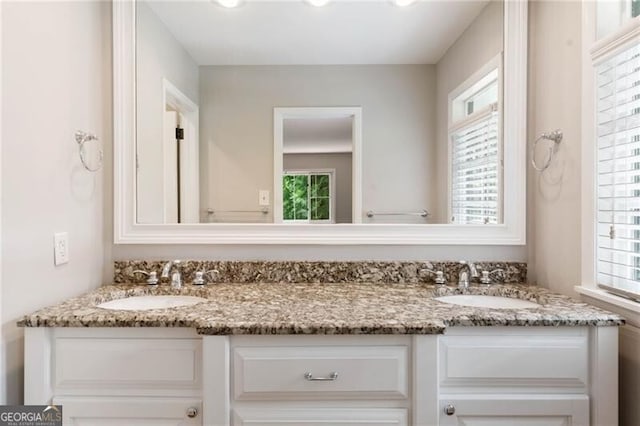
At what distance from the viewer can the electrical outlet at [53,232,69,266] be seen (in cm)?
A: 139

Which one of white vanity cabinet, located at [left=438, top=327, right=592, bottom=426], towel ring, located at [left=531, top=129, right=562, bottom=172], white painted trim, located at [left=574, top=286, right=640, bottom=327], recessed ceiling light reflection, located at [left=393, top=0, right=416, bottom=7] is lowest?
white vanity cabinet, located at [left=438, top=327, right=592, bottom=426]

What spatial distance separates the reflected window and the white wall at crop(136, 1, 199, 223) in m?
0.57

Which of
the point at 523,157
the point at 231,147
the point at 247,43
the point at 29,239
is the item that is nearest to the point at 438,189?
the point at 523,157

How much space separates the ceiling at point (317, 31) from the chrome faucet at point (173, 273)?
36.4 inches

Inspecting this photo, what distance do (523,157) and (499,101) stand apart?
272 millimetres

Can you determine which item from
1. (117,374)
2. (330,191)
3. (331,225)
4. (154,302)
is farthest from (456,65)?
(117,374)

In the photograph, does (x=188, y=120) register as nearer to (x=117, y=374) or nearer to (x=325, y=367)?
(x=117, y=374)

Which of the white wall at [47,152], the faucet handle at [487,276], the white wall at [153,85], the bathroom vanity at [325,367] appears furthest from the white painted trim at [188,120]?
the faucet handle at [487,276]

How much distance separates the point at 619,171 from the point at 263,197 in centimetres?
133

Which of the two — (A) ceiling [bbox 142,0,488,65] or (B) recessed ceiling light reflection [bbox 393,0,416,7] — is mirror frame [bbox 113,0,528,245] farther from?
(B) recessed ceiling light reflection [bbox 393,0,416,7]

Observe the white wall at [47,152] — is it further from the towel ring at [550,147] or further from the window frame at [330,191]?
the towel ring at [550,147]

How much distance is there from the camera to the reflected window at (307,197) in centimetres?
172

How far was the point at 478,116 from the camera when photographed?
5.77 feet

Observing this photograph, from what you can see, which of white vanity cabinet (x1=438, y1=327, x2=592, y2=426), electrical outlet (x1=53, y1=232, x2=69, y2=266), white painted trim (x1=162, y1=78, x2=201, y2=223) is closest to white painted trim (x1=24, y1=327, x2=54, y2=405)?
electrical outlet (x1=53, y1=232, x2=69, y2=266)
